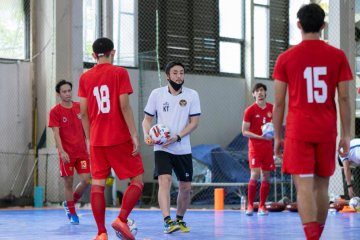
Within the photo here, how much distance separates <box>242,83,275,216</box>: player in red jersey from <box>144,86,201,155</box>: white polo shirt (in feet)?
11.3

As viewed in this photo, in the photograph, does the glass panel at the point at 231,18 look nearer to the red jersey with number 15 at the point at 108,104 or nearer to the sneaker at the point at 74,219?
the sneaker at the point at 74,219

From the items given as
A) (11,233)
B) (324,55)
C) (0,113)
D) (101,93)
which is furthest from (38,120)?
(324,55)

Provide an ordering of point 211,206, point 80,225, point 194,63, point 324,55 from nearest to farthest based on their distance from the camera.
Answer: point 324,55
point 80,225
point 211,206
point 194,63

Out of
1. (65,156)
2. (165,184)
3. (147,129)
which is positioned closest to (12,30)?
(65,156)

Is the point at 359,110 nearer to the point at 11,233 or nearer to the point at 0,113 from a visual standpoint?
the point at 0,113

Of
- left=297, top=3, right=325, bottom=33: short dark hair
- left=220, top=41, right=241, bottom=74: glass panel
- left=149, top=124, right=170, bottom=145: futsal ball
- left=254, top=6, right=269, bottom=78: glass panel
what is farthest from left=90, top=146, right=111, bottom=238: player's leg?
left=254, top=6, right=269, bottom=78: glass panel

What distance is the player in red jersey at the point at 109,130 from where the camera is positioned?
7.67 meters

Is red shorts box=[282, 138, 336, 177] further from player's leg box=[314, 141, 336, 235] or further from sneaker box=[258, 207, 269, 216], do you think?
sneaker box=[258, 207, 269, 216]

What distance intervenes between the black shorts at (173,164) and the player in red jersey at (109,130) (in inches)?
66.7

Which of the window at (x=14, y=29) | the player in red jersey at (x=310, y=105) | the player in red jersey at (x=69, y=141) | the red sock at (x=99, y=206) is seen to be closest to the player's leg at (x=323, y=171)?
the player in red jersey at (x=310, y=105)

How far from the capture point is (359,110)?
68.8 ft

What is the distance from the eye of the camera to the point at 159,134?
9.37 meters

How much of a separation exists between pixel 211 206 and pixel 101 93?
9897 mm

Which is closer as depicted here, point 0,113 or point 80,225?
point 80,225
